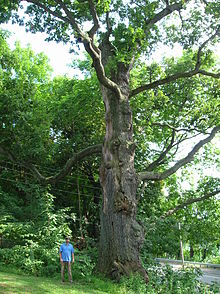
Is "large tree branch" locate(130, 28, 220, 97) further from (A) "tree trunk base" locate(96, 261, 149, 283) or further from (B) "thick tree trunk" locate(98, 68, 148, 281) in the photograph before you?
(A) "tree trunk base" locate(96, 261, 149, 283)

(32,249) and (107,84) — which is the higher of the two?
(107,84)

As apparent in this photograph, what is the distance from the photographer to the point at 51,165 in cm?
2020

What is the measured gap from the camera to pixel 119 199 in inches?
427

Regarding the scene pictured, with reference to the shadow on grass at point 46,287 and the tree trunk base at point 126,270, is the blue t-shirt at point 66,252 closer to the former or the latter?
the shadow on grass at point 46,287

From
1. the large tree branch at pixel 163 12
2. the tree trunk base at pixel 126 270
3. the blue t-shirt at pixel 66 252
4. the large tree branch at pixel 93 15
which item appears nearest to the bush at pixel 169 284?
the tree trunk base at pixel 126 270

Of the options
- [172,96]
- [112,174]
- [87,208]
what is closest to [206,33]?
[172,96]

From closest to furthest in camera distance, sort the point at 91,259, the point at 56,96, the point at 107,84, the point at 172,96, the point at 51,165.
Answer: the point at 107,84 → the point at 91,259 → the point at 172,96 → the point at 51,165 → the point at 56,96

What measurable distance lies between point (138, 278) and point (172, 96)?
10.7 m

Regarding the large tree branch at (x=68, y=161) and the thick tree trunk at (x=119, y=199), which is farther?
the large tree branch at (x=68, y=161)

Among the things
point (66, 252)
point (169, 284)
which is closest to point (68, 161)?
point (66, 252)

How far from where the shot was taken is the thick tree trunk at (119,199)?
1022cm

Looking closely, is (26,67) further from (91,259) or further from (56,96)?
(91,259)

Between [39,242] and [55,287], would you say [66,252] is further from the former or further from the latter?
[39,242]

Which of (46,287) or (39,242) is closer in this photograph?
(46,287)
